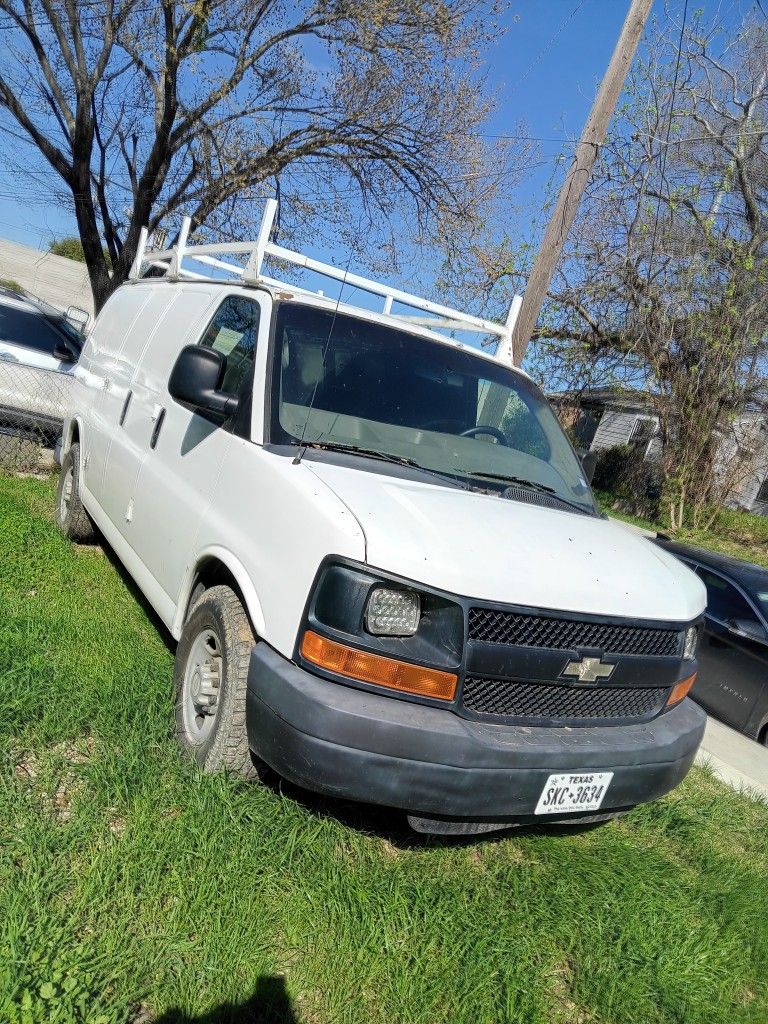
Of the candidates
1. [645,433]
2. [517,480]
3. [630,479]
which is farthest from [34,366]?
[645,433]

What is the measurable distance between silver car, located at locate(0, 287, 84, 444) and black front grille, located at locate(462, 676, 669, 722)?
5378 millimetres

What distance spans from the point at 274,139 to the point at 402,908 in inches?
559

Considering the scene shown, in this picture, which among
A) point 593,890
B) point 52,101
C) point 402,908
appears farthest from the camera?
point 52,101

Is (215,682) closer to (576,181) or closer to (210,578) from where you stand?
(210,578)

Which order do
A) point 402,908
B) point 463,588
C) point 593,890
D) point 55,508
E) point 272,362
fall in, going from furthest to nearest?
point 55,508
point 272,362
point 593,890
point 402,908
point 463,588

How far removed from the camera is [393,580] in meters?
2.60

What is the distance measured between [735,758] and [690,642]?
3.10 meters

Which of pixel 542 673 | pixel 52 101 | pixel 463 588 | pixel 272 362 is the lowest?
pixel 542 673

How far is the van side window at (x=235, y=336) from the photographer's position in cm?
372

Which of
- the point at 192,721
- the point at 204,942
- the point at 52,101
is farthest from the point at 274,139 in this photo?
the point at 204,942

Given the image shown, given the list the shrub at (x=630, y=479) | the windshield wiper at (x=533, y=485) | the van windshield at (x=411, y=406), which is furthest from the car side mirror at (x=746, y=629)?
the shrub at (x=630, y=479)

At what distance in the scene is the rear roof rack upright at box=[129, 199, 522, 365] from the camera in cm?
416

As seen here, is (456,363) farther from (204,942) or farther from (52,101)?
(52,101)

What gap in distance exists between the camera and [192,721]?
11.2ft
